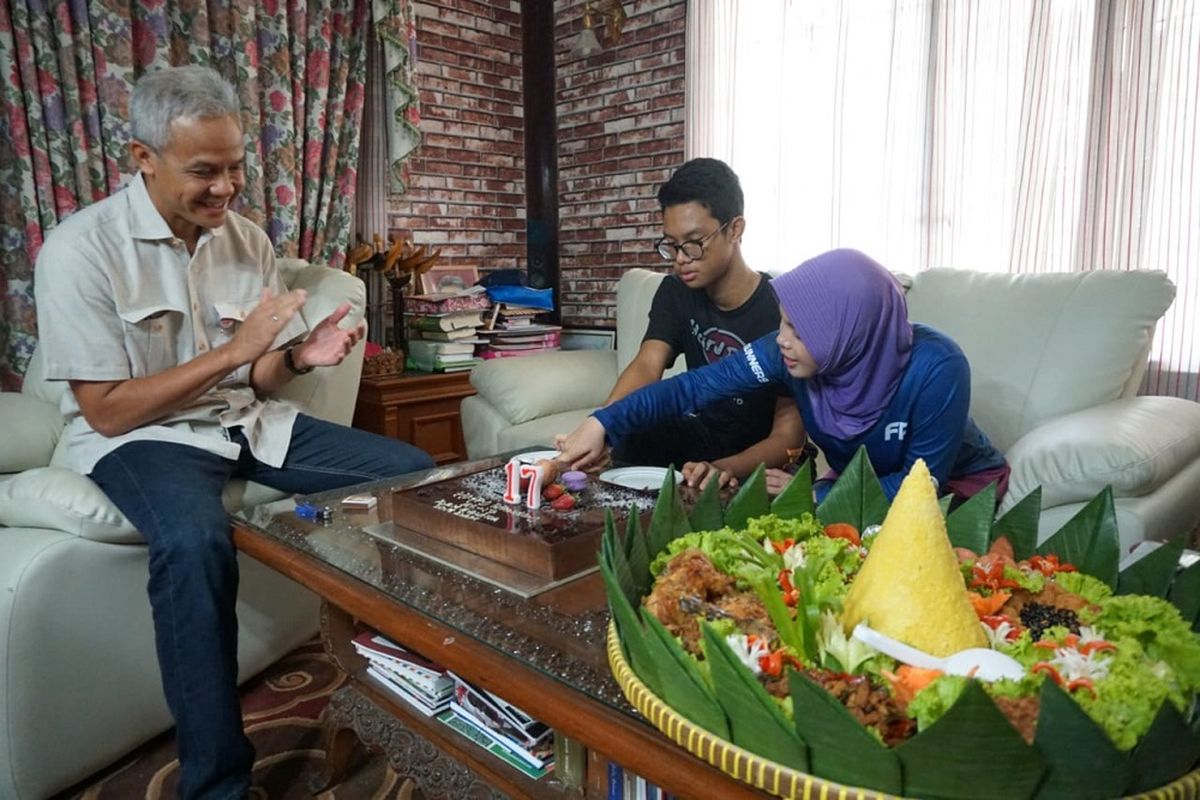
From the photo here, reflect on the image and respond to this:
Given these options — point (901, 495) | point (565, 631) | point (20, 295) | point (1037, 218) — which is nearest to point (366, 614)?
point (565, 631)

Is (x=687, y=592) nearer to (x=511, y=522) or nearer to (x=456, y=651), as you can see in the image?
(x=456, y=651)

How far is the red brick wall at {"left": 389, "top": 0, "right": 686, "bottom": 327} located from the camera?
A: 3.39 meters

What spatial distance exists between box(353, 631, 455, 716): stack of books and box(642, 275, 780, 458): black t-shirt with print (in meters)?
0.95

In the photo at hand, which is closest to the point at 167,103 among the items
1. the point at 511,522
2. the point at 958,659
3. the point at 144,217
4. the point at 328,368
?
the point at 144,217

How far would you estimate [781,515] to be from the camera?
101 centimetres

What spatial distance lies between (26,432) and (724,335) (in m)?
1.70

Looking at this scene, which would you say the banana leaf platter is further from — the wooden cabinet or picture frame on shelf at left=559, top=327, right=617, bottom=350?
picture frame on shelf at left=559, top=327, right=617, bottom=350

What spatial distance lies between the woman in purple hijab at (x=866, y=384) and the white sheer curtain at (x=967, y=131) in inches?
47.7

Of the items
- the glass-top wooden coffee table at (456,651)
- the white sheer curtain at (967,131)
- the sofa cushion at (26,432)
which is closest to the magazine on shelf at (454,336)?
the white sheer curtain at (967,131)

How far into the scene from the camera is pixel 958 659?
61 centimetres

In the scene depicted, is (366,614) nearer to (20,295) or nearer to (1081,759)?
(1081,759)

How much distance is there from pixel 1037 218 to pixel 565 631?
7.23ft

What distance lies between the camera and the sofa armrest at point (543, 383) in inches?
99.0

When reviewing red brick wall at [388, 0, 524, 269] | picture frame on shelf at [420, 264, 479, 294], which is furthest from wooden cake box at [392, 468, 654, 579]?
red brick wall at [388, 0, 524, 269]
